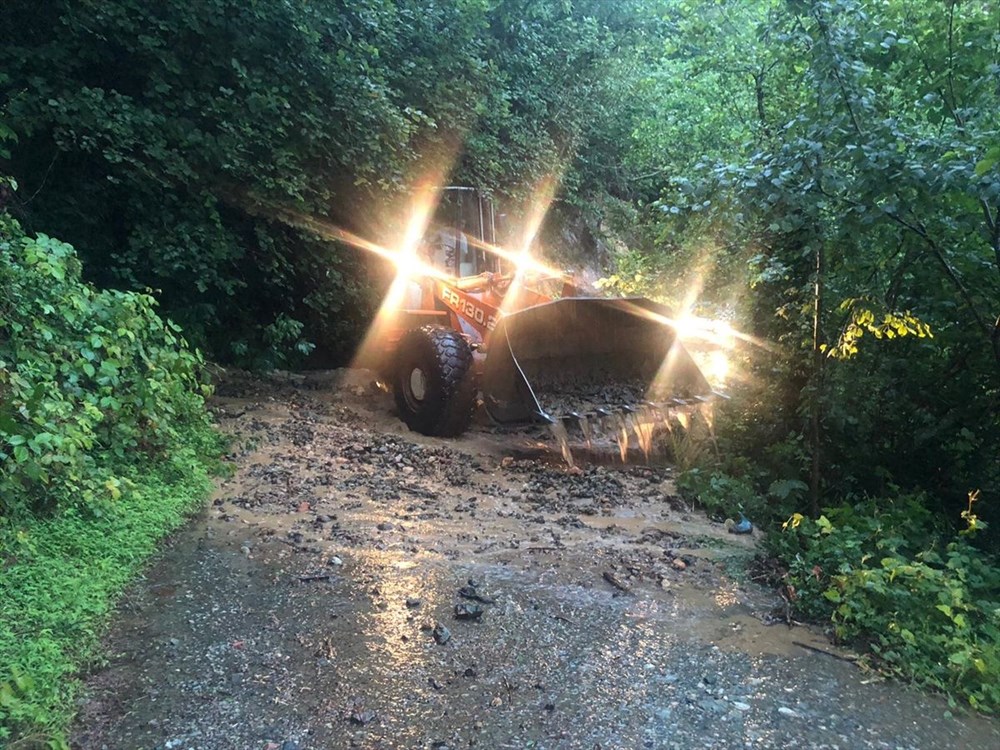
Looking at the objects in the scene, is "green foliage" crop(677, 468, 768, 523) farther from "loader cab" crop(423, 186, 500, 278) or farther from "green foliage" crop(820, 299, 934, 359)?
"loader cab" crop(423, 186, 500, 278)

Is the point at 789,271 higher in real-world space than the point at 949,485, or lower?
higher

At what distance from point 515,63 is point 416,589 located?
1122cm

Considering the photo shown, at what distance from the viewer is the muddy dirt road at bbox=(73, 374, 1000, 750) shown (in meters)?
2.79

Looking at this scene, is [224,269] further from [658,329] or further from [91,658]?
[91,658]

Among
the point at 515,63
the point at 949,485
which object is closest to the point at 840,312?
the point at 949,485

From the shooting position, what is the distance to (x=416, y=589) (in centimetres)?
386

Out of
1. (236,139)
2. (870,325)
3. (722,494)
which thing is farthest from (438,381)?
(870,325)

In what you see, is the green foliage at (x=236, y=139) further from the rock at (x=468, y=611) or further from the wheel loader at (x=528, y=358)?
the rock at (x=468, y=611)

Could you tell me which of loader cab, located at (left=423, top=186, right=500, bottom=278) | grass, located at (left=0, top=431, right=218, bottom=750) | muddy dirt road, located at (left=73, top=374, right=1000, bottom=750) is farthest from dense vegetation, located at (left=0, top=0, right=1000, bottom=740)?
loader cab, located at (left=423, top=186, right=500, bottom=278)

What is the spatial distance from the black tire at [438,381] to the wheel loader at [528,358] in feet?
0.03

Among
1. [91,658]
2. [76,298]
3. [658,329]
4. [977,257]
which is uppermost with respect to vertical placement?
[977,257]

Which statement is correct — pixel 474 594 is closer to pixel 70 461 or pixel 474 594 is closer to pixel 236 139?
pixel 70 461

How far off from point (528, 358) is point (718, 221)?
2.60m

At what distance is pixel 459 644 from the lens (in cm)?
336
